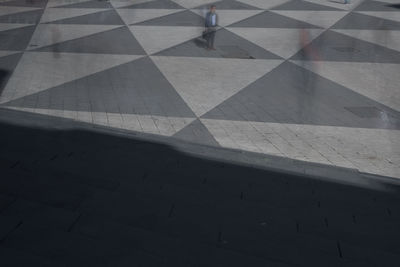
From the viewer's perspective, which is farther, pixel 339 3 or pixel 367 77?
pixel 339 3

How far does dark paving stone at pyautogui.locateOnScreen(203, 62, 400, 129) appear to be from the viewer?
9.45 m

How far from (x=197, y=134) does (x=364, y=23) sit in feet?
40.9

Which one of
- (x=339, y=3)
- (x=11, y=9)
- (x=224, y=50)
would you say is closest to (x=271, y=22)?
(x=224, y=50)

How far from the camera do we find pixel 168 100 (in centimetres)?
1030

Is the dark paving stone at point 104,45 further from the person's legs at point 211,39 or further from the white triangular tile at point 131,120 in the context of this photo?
the white triangular tile at point 131,120

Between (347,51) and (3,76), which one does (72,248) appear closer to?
(3,76)

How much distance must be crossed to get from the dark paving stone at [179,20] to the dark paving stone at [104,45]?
215 centimetres

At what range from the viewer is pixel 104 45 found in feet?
47.5

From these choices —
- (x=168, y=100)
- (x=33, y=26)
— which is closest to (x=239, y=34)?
(x=168, y=100)

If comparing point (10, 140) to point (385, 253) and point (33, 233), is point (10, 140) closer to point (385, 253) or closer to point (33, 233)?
point (33, 233)

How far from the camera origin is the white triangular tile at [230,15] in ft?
59.2

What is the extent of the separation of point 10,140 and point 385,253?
490 centimetres

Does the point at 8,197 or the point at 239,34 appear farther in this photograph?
the point at 239,34

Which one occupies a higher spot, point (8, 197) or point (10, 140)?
point (8, 197)
